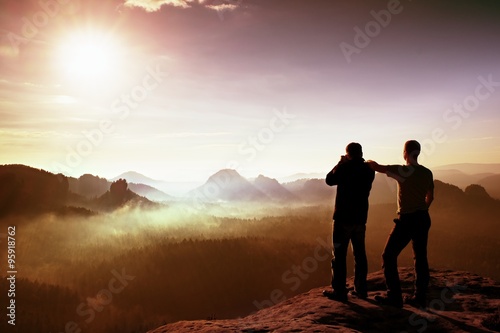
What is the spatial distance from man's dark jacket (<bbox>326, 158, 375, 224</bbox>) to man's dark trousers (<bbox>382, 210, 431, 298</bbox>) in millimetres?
934

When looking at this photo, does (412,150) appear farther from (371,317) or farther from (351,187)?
(371,317)

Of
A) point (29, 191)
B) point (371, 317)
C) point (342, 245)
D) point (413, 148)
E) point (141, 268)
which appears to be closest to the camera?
point (371, 317)

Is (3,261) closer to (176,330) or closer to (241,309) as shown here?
(241,309)

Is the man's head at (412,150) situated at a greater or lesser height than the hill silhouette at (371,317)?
greater

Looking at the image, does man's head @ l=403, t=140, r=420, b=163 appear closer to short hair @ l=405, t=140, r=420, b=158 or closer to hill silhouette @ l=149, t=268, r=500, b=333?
short hair @ l=405, t=140, r=420, b=158

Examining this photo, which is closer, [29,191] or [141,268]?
[141,268]

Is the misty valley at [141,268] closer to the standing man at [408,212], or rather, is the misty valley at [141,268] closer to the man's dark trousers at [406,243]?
the man's dark trousers at [406,243]

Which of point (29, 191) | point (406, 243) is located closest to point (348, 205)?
point (406, 243)

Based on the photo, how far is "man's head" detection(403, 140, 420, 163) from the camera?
798 cm

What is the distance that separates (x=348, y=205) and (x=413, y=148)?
7.12ft

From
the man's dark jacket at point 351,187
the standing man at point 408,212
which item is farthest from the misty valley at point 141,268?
the man's dark jacket at point 351,187

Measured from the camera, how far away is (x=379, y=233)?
179m

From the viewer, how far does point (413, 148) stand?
8016 mm

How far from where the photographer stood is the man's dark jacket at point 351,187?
26.6ft
